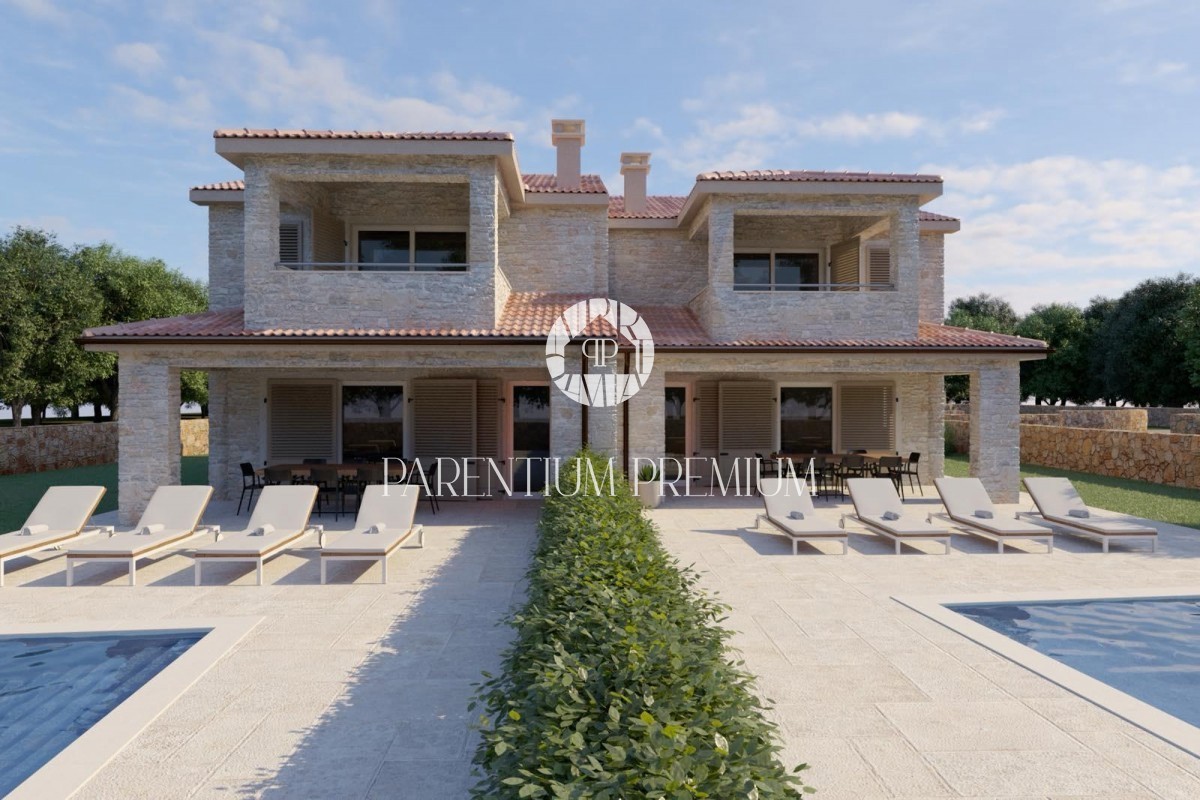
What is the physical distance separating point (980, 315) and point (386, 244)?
2168 inches

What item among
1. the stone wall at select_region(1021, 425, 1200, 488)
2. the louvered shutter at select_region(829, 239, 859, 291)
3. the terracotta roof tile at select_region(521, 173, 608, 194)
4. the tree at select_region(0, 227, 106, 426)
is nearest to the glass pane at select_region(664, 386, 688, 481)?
the louvered shutter at select_region(829, 239, 859, 291)

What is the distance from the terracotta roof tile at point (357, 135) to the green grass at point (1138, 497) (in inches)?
590

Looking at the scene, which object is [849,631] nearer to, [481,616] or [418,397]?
[481,616]

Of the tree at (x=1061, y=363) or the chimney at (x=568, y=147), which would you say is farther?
the tree at (x=1061, y=363)

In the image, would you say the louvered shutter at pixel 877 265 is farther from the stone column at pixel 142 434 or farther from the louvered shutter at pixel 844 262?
the stone column at pixel 142 434

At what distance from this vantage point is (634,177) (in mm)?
19719

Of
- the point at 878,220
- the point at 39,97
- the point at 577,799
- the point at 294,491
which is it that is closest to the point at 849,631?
the point at 577,799

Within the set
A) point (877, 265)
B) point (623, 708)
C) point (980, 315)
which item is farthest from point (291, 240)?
point (980, 315)

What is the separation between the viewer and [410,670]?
19.1ft

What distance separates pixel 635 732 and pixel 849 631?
489cm

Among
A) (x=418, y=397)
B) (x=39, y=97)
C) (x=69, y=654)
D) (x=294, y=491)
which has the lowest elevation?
(x=69, y=654)

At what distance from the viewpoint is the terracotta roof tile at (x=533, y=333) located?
12.9 meters

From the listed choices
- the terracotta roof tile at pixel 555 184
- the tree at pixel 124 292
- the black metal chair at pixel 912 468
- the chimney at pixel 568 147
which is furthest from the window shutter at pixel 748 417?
the tree at pixel 124 292

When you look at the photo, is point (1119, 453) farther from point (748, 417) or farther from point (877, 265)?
point (748, 417)
